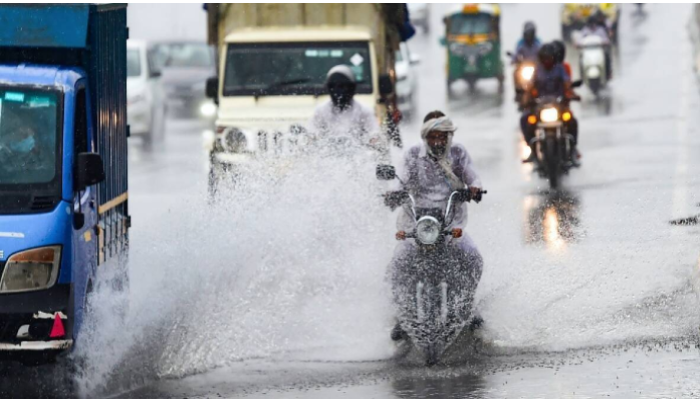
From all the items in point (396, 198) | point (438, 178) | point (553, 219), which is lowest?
point (553, 219)

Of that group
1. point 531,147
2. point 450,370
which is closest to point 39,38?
point 450,370

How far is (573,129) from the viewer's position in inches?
750

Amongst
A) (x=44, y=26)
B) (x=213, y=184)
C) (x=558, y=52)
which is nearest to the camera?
(x=44, y=26)

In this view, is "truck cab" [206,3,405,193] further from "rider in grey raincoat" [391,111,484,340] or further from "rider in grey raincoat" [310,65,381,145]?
"rider in grey raincoat" [391,111,484,340]

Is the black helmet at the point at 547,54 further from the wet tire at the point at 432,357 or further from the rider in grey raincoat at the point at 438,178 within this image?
the wet tire at the point at 432,357

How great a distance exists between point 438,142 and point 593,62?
21408 millimetres

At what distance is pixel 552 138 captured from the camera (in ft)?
60.4

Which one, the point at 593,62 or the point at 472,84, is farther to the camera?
the point at 472,84

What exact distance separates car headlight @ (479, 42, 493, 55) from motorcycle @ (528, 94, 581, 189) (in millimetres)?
16732

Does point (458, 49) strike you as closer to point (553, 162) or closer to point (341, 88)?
point (553, 162)

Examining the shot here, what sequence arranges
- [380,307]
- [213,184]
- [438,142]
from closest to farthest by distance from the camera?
[438,142]
[380,307]
[213,184]

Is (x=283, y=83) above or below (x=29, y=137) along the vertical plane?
below

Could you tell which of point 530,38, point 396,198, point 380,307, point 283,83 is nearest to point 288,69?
point 283,83

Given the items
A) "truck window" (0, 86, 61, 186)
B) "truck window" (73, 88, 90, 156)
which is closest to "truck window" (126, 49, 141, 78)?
"truck window" (73, 88, 90, 156)
